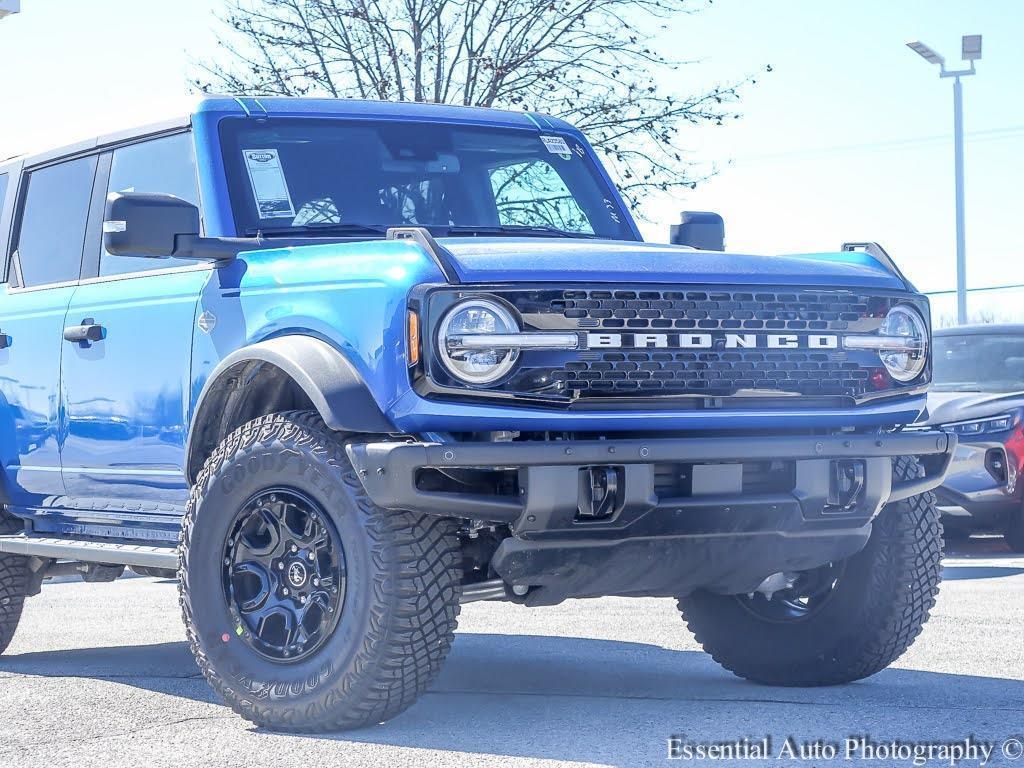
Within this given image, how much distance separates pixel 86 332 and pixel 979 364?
774cm

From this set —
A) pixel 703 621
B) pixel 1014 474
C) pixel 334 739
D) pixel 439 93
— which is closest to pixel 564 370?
pixel 334 739

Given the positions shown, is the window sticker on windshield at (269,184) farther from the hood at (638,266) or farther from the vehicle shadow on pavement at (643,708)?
the vehicle shadow on pavement at (643,708)

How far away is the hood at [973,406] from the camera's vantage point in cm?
1182

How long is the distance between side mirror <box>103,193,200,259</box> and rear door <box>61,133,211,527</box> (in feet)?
0.86

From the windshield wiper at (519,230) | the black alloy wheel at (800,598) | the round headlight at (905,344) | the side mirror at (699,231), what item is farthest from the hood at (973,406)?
the round headlight at (905,344)

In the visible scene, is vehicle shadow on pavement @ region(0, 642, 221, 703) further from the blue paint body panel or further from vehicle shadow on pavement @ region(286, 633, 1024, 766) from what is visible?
vehicle shadow on pavement @ region(286, 633, 1024, 766)

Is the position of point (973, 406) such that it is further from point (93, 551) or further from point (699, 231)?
point (93, 551)

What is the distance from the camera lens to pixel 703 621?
647 cm

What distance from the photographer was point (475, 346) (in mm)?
4926

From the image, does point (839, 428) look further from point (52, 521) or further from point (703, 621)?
point (52, 521)

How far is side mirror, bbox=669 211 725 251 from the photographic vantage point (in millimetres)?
7172

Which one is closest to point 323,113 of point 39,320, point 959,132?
point 39,320

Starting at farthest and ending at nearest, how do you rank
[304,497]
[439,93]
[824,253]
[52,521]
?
[439,93] < [52,521] < [824,253] < [304,497]

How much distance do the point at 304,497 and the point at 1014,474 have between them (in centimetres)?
764
